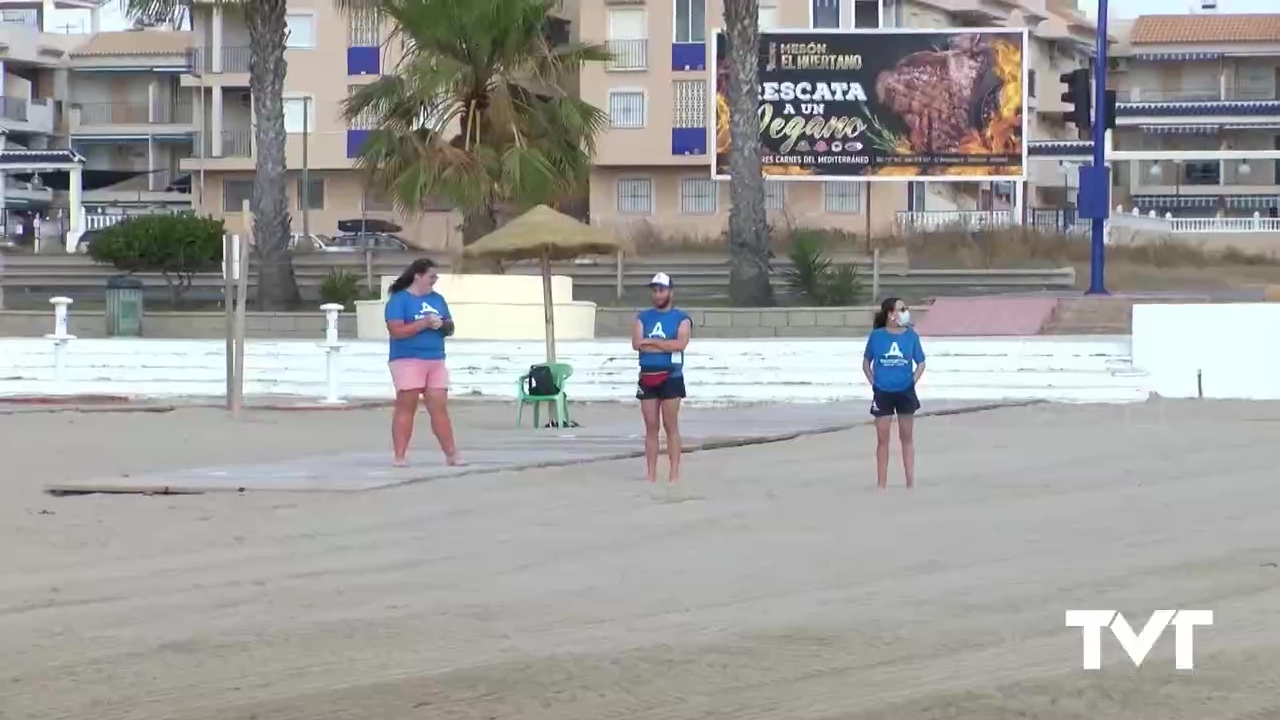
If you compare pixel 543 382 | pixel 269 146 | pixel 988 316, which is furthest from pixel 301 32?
pixel 543 382

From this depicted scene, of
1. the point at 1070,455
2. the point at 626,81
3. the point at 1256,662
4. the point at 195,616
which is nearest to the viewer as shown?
the point at 1256,662

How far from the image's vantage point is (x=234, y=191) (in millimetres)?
61625

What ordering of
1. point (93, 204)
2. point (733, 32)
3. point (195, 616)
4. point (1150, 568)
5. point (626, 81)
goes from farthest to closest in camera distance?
point (93, 204) < point (626, 81) < point (733, 32) < point (1150, 568) < point (195, 616)

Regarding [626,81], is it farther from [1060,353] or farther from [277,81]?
[1060,353]

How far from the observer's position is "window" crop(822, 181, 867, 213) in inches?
2174

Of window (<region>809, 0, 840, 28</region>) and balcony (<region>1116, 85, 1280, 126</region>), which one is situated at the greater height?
window (<region>809, 0, 840, 28</region>)

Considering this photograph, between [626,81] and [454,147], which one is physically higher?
[626,81]

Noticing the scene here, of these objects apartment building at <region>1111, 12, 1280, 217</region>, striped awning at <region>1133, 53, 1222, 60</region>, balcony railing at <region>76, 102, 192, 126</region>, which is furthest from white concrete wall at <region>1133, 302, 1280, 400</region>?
striped awning at <region>1133, 53, 1222, 60</region>

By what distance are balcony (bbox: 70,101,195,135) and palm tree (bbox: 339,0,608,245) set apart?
113ft

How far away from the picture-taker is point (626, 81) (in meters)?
56.7

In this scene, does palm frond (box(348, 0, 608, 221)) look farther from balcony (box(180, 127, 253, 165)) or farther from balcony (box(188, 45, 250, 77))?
balcony (box(188, 45, 250, 77))

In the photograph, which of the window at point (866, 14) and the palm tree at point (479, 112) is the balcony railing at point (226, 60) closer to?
the window at point (866, 14)

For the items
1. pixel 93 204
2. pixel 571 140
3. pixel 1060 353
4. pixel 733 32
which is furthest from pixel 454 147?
pixel 93 204

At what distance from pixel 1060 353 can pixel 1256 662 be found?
15338 millimetres
